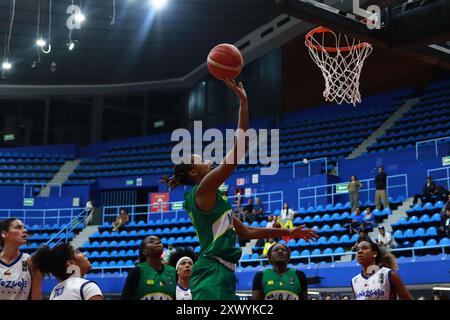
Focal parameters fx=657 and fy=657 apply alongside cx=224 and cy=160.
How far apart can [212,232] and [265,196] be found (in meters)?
17.2

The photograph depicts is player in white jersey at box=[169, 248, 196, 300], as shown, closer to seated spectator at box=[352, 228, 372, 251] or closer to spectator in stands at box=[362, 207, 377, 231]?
seated spectator at box=[352, 228, 372, 251]

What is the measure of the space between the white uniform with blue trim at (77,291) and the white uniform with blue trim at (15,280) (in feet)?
5.12

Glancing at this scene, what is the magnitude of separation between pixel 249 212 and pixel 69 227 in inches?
299

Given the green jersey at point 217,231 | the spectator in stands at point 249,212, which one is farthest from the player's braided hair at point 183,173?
the spectator in stands at point 249,212

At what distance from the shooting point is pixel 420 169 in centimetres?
1794

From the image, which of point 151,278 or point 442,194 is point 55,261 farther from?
point 442,194

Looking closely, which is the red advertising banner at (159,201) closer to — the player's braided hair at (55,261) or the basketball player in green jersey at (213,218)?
the player's braided hair at (55,261)

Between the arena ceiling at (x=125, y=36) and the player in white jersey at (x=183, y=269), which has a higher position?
the arena ceiling at (x=125, y=36)

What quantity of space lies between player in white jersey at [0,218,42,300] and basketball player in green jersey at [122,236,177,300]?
32.2 inches

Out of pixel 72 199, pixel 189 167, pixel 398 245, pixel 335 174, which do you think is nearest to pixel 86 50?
pixel 72 199

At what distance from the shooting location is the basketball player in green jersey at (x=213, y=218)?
3.78 metres

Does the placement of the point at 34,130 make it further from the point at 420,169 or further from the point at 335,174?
the point at 420,169

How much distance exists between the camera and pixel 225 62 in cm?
420

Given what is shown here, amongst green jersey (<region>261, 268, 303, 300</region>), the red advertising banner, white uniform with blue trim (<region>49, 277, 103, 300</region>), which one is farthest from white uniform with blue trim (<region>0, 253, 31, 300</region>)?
the red advertising banner
